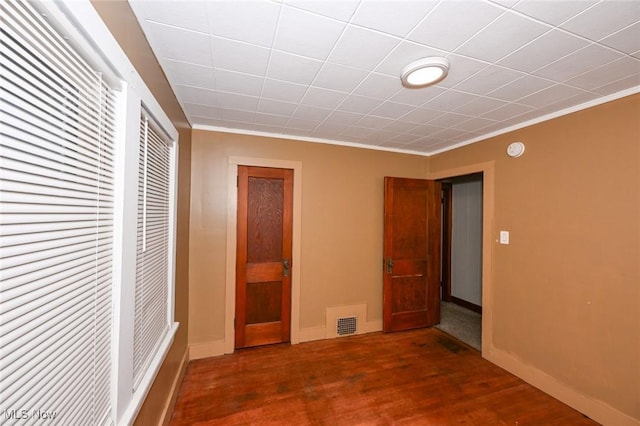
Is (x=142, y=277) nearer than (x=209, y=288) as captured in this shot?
Yes

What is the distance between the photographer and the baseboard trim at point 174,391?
1.74 m

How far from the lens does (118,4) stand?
104 cm

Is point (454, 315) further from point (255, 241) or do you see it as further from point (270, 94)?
point (270, 94)

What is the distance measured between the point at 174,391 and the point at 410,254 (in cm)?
288

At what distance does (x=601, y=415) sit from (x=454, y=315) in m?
2.10

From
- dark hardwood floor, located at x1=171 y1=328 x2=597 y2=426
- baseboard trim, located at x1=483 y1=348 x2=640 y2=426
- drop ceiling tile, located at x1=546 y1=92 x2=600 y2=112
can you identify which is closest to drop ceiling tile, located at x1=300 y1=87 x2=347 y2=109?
drop ceiling tile, located at x1=546 y1=92 x2=600 y2=112

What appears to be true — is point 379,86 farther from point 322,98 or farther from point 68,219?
point 68,219

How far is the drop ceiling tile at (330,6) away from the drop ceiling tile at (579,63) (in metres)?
1.33

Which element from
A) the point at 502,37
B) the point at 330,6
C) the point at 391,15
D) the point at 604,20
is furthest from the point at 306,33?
the point at 604,20

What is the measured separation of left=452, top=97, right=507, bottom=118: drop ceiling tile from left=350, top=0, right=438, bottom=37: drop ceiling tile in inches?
44.1

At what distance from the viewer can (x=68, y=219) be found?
2.65ft

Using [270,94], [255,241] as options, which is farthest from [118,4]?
[255,241]

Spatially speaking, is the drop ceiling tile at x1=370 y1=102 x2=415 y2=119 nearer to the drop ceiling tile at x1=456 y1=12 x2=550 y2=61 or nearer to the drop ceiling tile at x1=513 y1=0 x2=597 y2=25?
the drop ceiling tile at x1=456 y1=12 x2=550 y2=61

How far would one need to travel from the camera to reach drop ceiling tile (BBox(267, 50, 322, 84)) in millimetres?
1548
